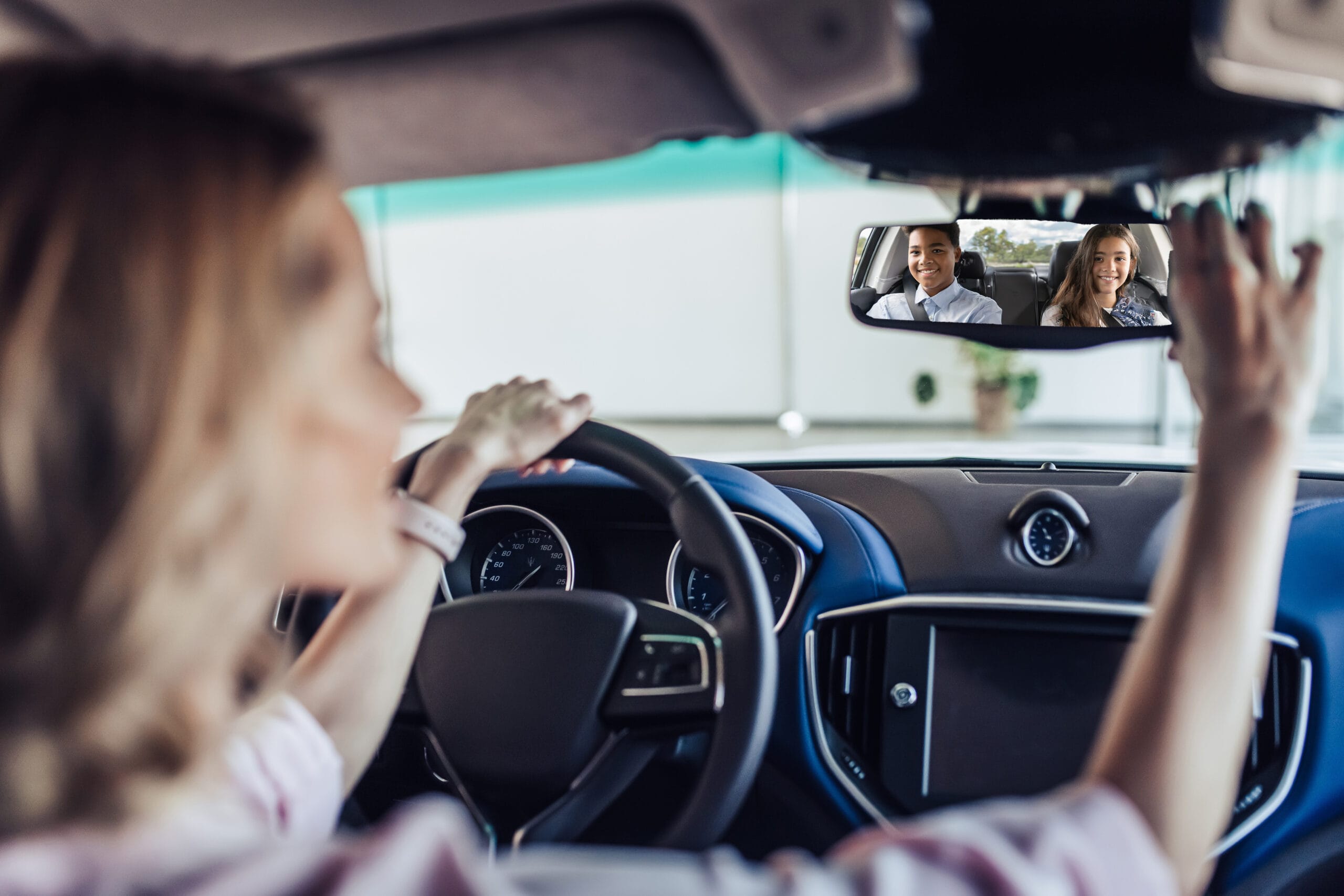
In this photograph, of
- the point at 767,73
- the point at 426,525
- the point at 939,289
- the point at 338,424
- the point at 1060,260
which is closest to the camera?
the point at 338,424

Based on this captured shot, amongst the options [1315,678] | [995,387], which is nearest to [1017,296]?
[1315,678]

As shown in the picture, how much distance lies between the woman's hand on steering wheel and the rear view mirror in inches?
21.8

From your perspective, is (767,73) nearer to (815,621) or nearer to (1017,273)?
(1017,273)

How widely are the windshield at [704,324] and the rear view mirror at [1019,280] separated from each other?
696 centimetres

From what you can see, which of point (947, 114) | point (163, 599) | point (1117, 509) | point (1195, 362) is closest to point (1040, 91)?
point (947, 114)

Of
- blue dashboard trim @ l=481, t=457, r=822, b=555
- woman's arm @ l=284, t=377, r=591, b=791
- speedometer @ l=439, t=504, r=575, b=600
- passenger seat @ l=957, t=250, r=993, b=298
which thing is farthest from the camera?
speedometer @ l=439, t=504, r=575, b=600

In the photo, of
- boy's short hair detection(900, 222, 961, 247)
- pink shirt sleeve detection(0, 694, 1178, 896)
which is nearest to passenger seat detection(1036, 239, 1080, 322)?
boy's short hair detection(900, 222, 961, 247)

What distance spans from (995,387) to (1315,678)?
6.64 meters

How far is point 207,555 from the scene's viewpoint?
20.3 inches

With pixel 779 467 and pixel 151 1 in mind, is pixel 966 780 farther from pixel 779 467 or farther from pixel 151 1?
pixel 151 1

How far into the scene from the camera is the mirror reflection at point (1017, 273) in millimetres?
1388

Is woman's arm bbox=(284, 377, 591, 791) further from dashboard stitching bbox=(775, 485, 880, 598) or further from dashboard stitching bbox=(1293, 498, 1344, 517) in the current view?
dashboard stitching bbox=(1293, 498, 1344, 517)

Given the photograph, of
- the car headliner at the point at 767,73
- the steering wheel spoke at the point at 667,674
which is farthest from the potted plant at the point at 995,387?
the car headliner at the point at 767,73

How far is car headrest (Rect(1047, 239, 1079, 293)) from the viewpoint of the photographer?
1432mm
